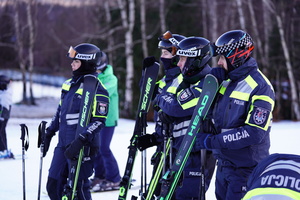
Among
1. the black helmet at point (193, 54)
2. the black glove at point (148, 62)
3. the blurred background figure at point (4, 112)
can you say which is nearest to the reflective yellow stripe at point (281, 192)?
the black helmet at point (193, 54)

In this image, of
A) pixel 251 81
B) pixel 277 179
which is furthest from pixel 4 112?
pixel 277 179

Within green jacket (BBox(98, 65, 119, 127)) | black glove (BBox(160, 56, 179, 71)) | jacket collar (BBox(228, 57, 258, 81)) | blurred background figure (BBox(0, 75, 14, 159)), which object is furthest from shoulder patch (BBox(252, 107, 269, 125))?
blurred background figure (BBox(0, 75, 14, 159))

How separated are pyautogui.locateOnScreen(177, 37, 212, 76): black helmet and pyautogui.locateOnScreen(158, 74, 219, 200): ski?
567mm

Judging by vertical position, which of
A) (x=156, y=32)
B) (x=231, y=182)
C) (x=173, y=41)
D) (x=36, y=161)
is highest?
(x=156, y=32)

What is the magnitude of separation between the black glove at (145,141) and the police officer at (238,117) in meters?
1.23

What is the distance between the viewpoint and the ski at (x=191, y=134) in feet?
14.1

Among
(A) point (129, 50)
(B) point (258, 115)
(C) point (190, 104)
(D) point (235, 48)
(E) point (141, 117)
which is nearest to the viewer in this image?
(B) point (258, 115)

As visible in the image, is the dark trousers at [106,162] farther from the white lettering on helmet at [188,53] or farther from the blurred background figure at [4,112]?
the blurred background figure at [4,112]

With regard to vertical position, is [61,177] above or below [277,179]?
below

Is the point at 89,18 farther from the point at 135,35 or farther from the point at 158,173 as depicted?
the point at 158,173

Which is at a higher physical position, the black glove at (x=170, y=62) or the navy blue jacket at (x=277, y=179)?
the black glove at (x=170, y=62)

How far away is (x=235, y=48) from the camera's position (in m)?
4.23

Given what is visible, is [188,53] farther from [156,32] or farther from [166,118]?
[156,32]

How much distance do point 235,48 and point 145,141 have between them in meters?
1.65
